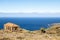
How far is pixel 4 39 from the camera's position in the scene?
23.5 m

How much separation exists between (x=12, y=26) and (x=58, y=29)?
977 centimetres

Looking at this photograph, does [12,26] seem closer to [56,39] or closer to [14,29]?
[14,29]

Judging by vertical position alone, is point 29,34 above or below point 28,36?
below

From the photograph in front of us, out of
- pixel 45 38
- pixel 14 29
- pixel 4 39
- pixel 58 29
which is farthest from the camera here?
pixel 14 29

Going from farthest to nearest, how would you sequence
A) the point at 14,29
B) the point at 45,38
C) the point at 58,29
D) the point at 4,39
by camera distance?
the point at 14,29 < the point at 58,29 < the point at 45,38 < the point at 4,39

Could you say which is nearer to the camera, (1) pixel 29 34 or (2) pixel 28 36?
(2) pixel 28 36

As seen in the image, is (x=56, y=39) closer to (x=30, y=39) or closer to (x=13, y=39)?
(x=30, y=39)

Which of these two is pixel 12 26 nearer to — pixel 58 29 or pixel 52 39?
pixel 58 29

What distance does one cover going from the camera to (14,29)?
39.5 meters

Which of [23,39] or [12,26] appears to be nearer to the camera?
[23,39]

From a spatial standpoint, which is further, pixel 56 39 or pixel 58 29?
pixel 58 29

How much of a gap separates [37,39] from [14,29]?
52.2ft

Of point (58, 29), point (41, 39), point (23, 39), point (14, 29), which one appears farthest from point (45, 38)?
point (14, 29)

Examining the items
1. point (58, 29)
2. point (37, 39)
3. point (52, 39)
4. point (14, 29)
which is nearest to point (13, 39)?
point (37, 39)
